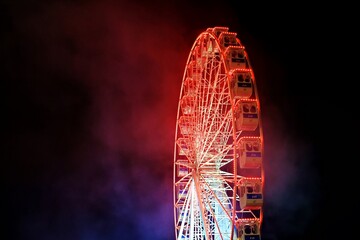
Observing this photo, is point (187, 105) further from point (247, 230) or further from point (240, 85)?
point (247, 230)

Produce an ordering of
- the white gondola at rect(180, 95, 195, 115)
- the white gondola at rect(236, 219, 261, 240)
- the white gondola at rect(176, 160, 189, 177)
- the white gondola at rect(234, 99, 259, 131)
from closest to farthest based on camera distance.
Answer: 1. the white gondola at rect(236, 219, 261, 240)
2. the white gondola at rect(234, 99, 259, 131)
3. the white gondola at rect(180, 95, 195, 115)
4. the white gondola at rect(176, 160, 189, 177)

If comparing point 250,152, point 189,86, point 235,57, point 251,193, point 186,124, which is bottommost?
point 251,193

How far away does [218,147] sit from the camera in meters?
13.5

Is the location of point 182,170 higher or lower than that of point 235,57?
lower

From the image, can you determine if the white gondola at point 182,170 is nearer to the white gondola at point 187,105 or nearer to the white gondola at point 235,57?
the white gondola at point 187,105

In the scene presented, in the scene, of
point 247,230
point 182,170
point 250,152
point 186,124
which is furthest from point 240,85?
point 182,170

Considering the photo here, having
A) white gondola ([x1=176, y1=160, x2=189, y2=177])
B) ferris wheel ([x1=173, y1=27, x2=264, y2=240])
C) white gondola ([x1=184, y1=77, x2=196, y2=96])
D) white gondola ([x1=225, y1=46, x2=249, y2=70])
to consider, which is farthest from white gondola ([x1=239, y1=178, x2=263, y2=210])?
white gondola ([x1=184, y1=77, x2=196, y2=96])

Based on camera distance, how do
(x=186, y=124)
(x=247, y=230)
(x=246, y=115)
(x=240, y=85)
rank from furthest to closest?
(x=186, y=124)
(x=240, y=85)
(x=246, y=115)
(x=247, y=230)

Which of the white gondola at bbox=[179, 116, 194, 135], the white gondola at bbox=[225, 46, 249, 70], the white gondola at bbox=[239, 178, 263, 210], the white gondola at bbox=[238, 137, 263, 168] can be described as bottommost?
the white gondola at bbox=[239, 178, 263, 210]

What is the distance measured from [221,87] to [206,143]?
1925 millimetres

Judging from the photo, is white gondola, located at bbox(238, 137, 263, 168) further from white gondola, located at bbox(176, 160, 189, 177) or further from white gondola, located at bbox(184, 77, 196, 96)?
white gondola, located at bbox(176, 160, 189, 177)

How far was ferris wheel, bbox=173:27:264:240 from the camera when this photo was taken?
10805 millimetres

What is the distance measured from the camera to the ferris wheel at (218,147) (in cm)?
1080

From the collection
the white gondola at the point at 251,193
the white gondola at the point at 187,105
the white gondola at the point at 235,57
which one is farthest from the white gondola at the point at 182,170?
the white gondola at the point at 235,57
